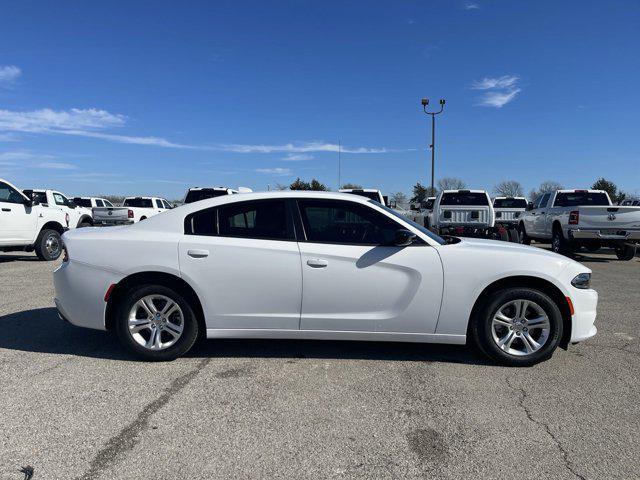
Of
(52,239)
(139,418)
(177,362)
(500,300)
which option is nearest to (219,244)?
(177,362)

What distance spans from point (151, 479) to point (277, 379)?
1.53 meters

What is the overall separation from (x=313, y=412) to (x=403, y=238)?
1684 mm

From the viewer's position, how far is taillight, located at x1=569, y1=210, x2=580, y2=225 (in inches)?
489

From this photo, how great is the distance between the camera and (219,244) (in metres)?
4.42

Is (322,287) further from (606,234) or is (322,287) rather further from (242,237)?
(606,234)

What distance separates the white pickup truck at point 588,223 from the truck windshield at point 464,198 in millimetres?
1938

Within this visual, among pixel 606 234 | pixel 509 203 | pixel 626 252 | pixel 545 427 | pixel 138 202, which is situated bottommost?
pixel 545 427

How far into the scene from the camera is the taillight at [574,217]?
1243 cm

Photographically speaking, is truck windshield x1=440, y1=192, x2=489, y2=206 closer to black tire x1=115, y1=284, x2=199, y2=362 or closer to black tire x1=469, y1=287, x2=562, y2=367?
black tire x1=469, y1=287, x2=562, y2=367

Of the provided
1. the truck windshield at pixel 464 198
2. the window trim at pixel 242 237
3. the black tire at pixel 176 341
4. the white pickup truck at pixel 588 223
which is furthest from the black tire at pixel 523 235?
the black tire at pixel 176 341

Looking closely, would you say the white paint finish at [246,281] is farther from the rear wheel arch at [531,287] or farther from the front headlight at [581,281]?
the front headlight at [581,281]

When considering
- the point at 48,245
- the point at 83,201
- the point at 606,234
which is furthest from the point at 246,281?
the point at 83,201

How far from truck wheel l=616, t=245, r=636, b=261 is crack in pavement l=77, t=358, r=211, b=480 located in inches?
512

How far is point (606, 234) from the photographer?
40.3 feet
